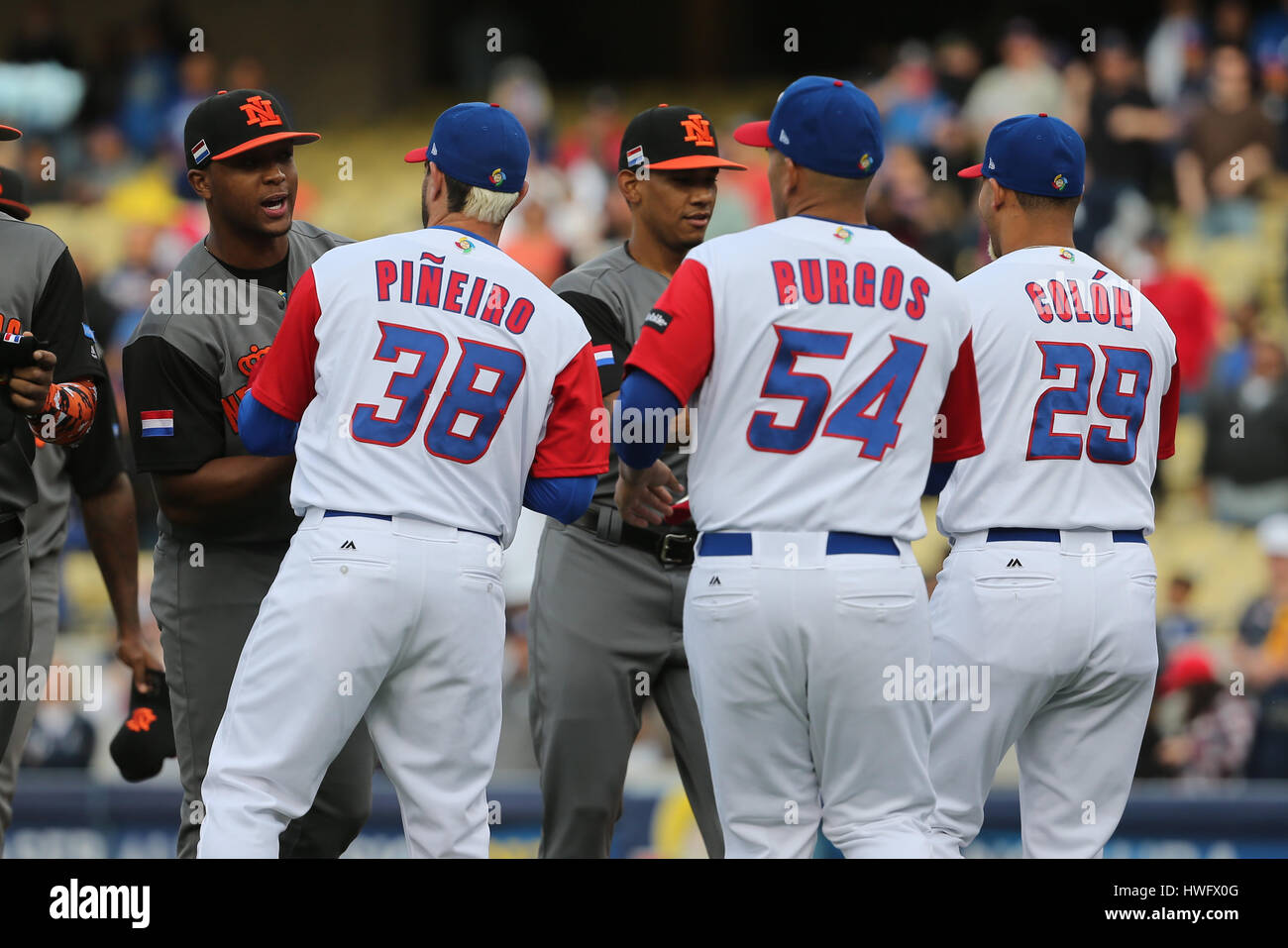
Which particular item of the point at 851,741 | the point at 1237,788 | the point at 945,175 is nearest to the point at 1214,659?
the point at 1237,788

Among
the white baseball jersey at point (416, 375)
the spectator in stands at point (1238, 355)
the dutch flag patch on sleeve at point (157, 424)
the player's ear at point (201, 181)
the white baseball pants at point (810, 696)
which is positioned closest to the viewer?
the white baseball pants at point (810, 696)

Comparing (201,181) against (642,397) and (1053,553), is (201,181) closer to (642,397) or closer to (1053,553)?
(642,397)

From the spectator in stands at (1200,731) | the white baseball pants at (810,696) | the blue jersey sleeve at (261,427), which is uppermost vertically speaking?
the blue jersey sleeve at (261,427)

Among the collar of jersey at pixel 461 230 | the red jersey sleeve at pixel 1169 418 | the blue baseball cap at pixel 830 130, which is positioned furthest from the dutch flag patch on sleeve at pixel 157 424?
the red jersey sleeve at pixel 1169 418

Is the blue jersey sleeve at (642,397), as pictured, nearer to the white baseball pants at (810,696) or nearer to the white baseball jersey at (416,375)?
the white baseball jersey at (416,375)

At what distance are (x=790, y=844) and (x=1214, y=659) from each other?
5513 millimetres

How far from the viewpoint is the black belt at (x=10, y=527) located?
4527 mm

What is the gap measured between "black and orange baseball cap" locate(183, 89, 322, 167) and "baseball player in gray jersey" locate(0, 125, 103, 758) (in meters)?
0.50

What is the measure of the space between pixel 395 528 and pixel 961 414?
1.50 m

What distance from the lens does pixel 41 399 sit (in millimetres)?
4359

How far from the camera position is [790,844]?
13.6 ft

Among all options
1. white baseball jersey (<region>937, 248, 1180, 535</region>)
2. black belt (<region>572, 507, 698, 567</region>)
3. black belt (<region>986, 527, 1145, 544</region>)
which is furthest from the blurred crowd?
white baseball jersey (<region>937, 248, 1180, 535</region>)
